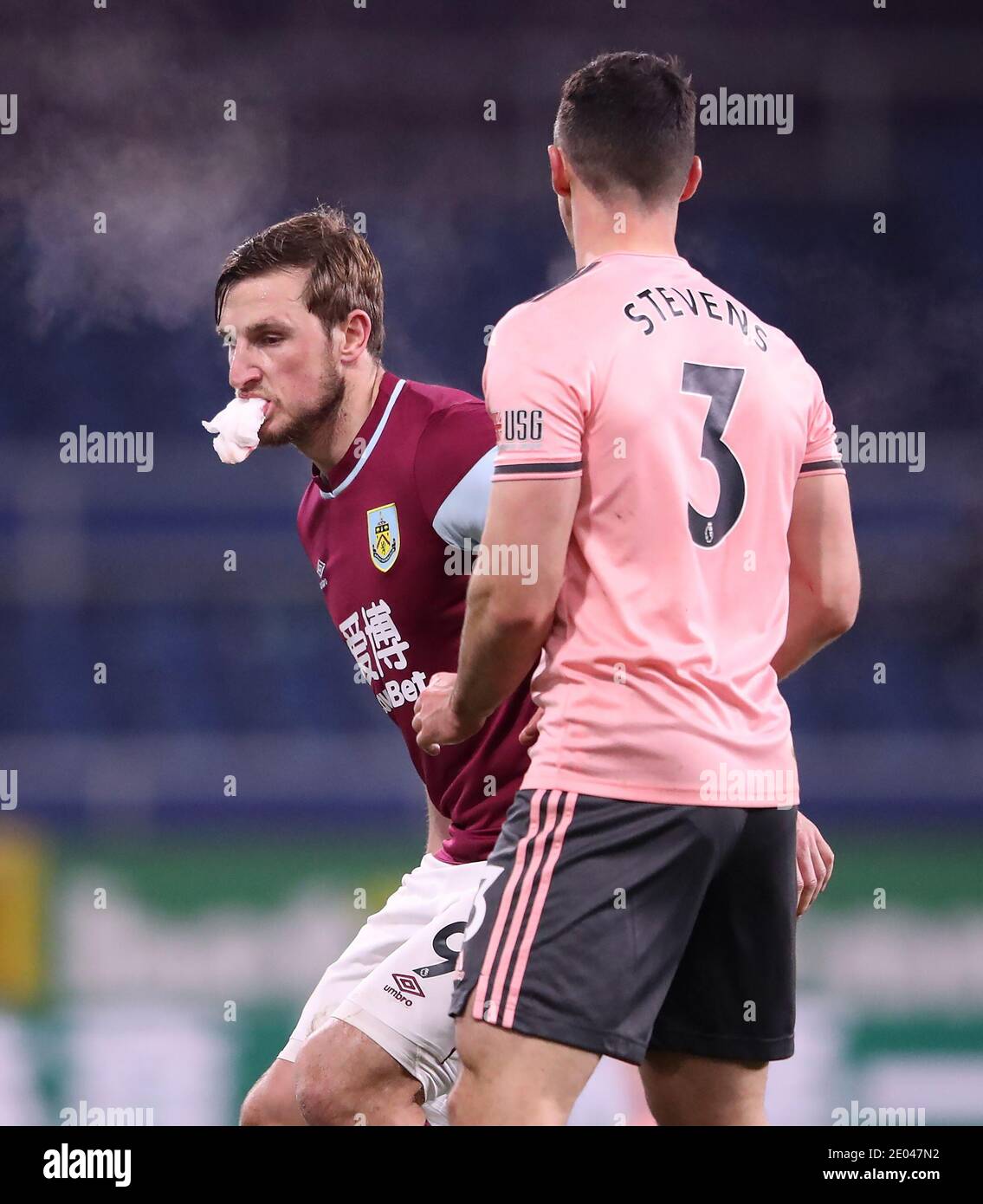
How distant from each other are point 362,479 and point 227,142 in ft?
19.8

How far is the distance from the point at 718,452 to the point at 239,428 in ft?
3.40

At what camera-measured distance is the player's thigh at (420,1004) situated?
2.15 m

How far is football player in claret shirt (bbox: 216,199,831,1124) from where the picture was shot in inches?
85.4

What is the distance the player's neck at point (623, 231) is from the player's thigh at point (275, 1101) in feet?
4.16

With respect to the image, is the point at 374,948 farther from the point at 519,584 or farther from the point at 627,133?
the point at 627,133

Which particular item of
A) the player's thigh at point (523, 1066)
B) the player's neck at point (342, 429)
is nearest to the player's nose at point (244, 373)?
the player's neck at point (342, 429)

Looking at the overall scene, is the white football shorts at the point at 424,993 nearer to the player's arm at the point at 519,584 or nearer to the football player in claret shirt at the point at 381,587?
the football player in claret shirt at the point at 381,587

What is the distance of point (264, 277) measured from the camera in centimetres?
254

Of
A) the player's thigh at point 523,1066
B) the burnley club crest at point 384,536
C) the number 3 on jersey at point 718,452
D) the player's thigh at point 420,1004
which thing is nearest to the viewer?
the player's thigh at point 523,1066

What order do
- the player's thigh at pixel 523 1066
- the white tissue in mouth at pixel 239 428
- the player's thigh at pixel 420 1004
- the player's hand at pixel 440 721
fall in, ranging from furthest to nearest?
the white tissue in mouth at pixel 239 428, the player's thigh at pixel 420 1004, the player's hand at pixel 440 721, the player's thigh at pixel 523 1066

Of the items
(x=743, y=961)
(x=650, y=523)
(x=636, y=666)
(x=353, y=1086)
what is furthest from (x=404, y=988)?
(x=650, y=523)

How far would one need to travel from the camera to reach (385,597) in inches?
89.7

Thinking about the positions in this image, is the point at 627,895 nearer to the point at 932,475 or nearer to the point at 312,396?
the point at 312,396

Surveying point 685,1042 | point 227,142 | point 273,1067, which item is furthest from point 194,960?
point 227,142
